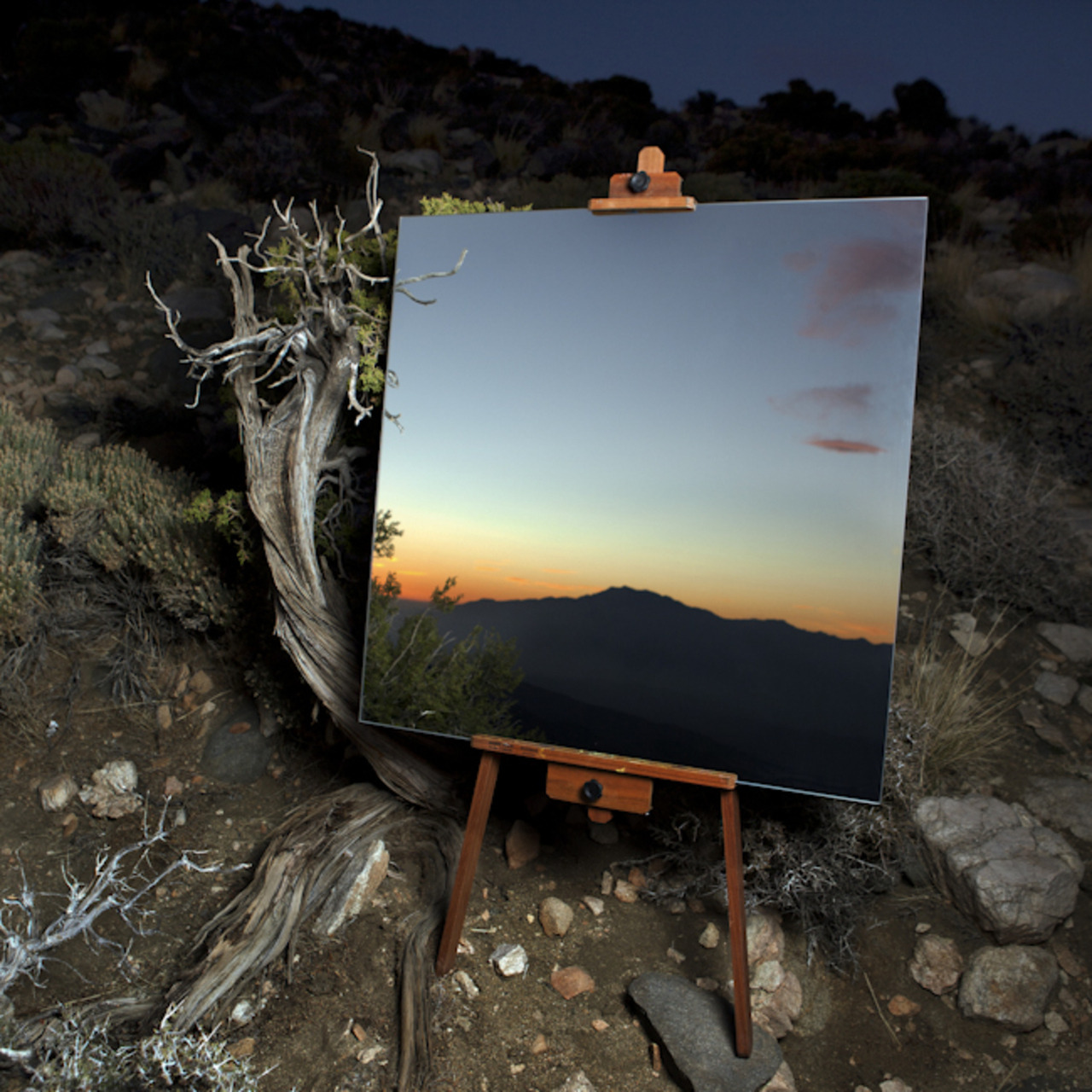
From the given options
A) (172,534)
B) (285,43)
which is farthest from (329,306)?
(285,43)

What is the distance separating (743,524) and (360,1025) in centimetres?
177

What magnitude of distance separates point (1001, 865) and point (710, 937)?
0.99 meters

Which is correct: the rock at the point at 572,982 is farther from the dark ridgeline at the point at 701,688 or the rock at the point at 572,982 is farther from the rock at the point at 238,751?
the rock at the point at 238,751

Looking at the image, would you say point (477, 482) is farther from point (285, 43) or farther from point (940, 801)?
point (285, 43)

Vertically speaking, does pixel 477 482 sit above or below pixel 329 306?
below

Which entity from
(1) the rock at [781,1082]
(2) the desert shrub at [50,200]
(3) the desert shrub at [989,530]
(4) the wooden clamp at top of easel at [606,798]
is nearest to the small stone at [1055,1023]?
(1) the rock at [781,1082]

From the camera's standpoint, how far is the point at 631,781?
7.39 ft

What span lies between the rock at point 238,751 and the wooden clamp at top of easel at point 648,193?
2415mm

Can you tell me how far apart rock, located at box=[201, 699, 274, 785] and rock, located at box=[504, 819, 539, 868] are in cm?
106

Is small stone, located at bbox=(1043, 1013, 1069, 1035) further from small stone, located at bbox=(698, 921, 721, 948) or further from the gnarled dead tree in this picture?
the gnarled dead tree

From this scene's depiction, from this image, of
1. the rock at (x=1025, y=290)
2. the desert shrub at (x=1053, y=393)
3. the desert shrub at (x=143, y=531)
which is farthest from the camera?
the rock at (x=1025, y=290)

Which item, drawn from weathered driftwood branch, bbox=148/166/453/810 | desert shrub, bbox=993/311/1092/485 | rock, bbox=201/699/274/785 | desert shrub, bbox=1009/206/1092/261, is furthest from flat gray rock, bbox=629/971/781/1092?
desert shrub, bbox=1009/206/1092/261

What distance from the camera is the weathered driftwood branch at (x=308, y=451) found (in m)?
2.71

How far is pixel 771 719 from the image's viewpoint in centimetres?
215
